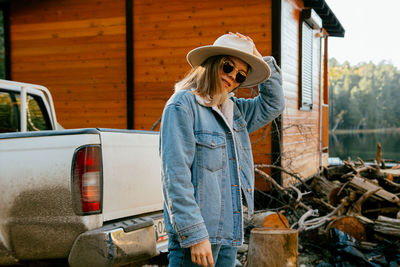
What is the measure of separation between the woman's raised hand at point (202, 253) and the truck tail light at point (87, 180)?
52.8 inches

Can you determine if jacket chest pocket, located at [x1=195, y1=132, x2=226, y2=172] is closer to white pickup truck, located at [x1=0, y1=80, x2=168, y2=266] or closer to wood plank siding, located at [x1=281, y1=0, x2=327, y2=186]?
white pickup truck, located at [x1=0, y1=80, x2=168, y2=266]

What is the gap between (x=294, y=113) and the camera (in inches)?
363

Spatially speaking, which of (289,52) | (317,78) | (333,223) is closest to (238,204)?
(333,223)

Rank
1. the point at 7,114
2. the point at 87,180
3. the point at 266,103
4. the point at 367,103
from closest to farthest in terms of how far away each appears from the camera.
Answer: the point at 266,103
the point at 87,180
the point at 7,114
the point at 367,103

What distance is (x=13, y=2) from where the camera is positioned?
30.6 feet

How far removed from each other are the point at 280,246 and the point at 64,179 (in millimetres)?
1940

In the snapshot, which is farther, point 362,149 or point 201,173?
point 362,149

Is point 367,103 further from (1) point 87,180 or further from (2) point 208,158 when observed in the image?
(2) point 208,158

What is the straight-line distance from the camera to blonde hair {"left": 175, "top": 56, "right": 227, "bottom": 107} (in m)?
2.20

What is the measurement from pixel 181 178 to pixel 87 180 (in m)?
1.36

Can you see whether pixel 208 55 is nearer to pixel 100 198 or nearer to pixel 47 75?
pixel 100 198

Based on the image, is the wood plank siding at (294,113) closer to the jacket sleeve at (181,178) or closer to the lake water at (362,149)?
the jacket sleeve at (181,178)

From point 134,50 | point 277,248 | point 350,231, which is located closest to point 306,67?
point 134,50

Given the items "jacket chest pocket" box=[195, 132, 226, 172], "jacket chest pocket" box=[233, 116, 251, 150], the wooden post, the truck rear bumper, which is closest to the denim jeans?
"jacket chest pocket" box=[195, 132, 226, 172]
